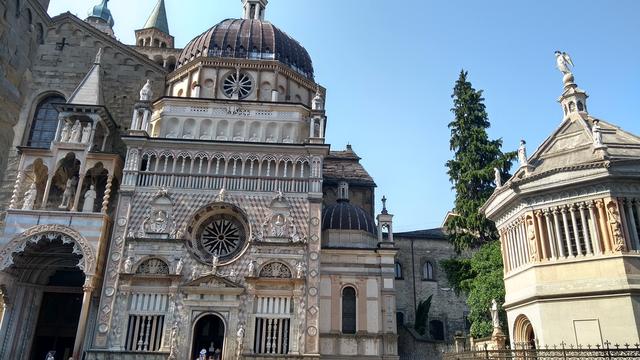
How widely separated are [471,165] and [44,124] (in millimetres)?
26462

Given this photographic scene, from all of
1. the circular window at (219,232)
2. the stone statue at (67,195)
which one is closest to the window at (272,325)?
the circular window at (219,232)

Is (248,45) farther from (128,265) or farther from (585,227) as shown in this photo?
(585,227)

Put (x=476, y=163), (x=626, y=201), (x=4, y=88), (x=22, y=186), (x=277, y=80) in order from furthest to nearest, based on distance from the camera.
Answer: (x=277, y=80), (x=476, y=163), (x=22, y=186), (x=626, y=201), (x=4, y=88)

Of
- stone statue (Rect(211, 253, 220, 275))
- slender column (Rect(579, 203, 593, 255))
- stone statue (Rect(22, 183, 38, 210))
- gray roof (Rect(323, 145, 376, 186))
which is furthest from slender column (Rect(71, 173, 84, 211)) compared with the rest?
slender column (Rect(579, 203, 593, 255))

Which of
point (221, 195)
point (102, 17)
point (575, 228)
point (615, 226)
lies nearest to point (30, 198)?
point (221, 195)

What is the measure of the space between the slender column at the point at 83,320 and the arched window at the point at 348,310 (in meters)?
12.7

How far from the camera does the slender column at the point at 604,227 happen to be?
49.9ft

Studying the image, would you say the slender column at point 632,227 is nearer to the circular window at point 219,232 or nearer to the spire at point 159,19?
the circular window at point 219,232

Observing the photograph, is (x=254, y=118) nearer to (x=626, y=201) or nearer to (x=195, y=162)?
(x=195, y=162)

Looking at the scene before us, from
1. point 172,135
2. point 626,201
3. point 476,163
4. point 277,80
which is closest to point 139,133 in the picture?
point 172,135

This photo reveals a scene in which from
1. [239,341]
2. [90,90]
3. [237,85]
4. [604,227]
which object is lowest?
[239,341]

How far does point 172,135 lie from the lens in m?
27.2

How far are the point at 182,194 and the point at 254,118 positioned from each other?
6206 millimetres

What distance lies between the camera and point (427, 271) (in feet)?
121
